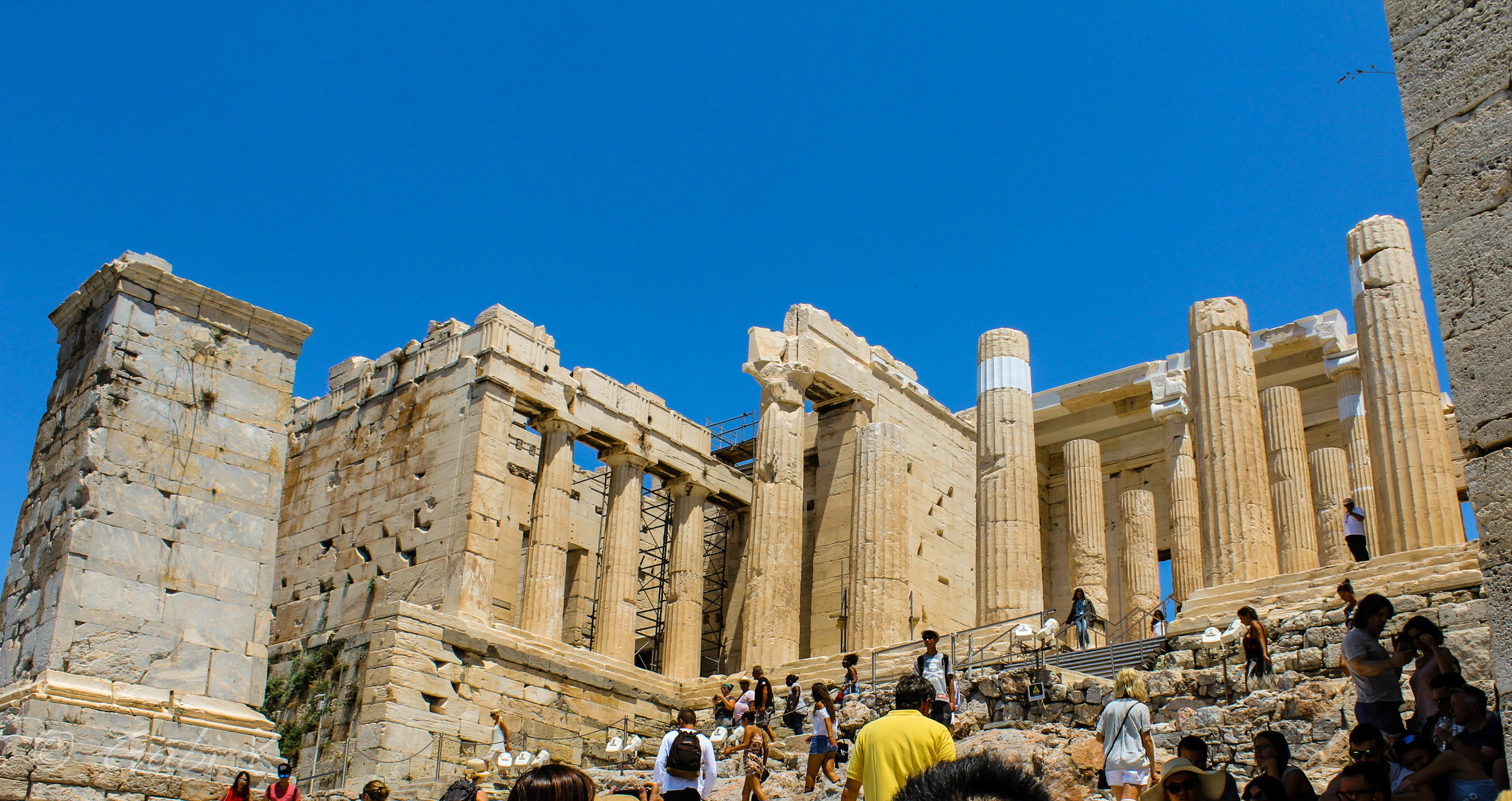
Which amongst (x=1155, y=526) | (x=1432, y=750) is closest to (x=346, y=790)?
(x=1432, y=750)

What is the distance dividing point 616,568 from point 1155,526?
40.0 feet

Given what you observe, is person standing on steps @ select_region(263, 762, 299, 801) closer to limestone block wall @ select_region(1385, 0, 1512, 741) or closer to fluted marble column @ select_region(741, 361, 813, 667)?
limestone block wall @ select_region(1385, 0, 1512, 741)

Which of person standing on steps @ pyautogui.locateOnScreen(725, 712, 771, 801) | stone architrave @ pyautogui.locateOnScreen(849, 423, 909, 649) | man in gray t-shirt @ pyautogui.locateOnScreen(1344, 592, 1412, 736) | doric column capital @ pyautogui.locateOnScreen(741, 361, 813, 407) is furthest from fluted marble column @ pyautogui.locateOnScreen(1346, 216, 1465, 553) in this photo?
doric column capital @ pyautogui.locateOnScreen(741, 361, 813, 407)

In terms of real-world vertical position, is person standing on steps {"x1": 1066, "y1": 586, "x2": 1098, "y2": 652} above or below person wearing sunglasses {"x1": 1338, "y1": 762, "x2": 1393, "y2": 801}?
above

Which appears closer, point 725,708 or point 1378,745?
point 1378,745

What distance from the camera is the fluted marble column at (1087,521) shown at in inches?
1109

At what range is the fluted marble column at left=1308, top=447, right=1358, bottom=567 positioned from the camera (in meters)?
26.0

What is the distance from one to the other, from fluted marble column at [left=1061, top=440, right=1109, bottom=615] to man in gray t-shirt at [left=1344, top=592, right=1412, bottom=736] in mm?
18011

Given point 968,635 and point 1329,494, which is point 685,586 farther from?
point 1329,494

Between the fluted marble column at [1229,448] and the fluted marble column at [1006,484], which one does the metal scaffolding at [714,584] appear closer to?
the fluted marble column at [1006,484]

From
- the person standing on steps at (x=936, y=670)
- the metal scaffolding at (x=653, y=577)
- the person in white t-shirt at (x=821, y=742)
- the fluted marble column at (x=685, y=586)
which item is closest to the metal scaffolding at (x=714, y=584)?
the metal scaffolding at (x=653, y=577)

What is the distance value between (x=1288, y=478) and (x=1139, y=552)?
14.8 feet

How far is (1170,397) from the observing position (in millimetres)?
27328

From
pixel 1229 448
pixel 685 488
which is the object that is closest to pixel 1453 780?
pixel 1229 448
